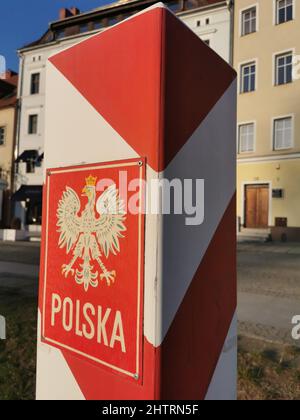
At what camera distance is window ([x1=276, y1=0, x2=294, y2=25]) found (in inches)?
664

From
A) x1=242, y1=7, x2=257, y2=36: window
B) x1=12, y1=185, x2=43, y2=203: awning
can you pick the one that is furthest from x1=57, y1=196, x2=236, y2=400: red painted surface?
x1=12, y1=185, x2=43, y2=203: awning

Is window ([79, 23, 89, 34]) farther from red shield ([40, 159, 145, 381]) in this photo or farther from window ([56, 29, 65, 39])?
red shield ([40, 159, 145, 381])

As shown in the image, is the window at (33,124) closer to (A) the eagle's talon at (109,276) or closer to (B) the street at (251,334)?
(B) the street at (251,334)

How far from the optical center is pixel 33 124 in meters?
23.7

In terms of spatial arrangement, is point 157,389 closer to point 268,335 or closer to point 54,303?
point 54,303

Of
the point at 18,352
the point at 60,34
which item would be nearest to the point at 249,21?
the point at 60,34

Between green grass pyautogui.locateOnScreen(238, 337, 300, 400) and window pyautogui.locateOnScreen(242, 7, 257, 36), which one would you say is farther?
window pyautogui.locateOnScreen(242, 7, 257, 36)

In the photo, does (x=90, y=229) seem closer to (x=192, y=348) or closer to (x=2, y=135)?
(x=192, y=348)

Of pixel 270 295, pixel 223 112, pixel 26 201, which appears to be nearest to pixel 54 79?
pixel 223 112

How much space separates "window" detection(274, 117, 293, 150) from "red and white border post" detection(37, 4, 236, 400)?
17.2m

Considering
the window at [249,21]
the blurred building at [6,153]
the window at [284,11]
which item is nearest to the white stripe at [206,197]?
the window at [284,11]

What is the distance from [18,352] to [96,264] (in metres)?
2.35
